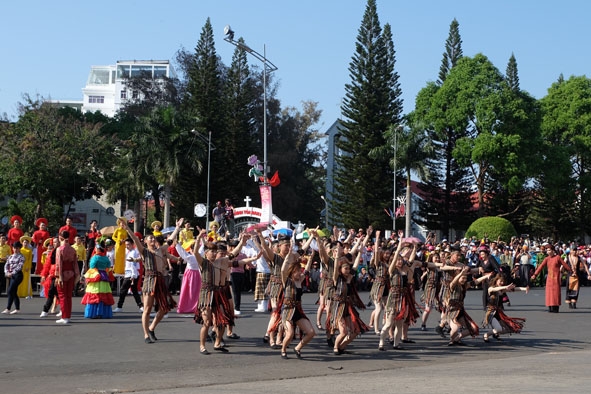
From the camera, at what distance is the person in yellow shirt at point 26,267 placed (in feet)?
69.7

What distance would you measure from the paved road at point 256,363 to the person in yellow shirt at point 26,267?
4642 mm

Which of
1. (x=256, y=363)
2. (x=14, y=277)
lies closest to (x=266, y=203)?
(x=14, y=277)

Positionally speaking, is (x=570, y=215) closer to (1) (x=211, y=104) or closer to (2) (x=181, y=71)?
(1) (x=211, y=104)

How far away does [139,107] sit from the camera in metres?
72.8

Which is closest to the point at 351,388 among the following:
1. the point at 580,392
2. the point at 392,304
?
the point at 580,392

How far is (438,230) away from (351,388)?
5695 cm

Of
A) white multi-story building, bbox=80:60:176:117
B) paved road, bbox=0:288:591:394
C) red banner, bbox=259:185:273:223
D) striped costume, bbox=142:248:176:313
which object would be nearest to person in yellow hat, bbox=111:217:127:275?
paved road, bbox=0:288:591:394

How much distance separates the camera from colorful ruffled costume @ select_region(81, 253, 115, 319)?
17.0 metres

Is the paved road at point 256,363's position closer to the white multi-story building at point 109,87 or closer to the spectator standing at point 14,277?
the spectator standing at point 14,277

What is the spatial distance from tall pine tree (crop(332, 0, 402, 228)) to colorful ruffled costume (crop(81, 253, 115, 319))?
44.5m

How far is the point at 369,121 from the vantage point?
61938 mm

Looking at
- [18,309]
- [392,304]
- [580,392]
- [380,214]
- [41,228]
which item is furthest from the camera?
[380,214]

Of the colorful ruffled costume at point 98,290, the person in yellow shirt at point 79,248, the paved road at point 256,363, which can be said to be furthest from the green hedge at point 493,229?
the colorful ruffled costume at point 98,290

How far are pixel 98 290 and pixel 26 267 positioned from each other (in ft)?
16.9
